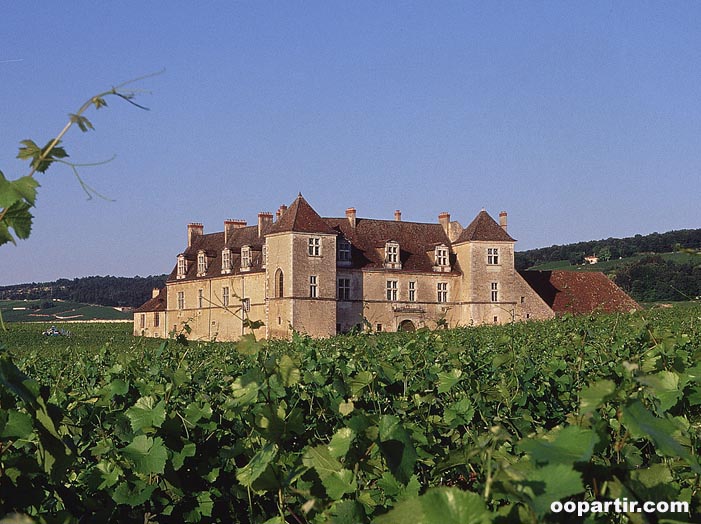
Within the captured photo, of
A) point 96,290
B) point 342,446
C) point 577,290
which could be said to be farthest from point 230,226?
point 96,290

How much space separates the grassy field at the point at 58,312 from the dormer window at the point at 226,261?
55.8 meters

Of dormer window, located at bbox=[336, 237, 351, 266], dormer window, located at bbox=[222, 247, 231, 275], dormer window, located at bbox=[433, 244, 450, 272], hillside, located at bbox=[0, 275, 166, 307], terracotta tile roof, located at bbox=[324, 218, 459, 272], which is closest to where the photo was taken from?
dormer window, located at bbox=[336, 237, 351, 266]

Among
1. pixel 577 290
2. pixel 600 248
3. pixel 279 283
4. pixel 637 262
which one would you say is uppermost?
pixel 600 248

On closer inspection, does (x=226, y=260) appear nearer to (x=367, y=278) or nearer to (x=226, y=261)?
(x=226, y=261)

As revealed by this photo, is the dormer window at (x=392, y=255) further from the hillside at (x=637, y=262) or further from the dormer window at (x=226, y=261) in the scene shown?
the hillside at (x=637, y=262)

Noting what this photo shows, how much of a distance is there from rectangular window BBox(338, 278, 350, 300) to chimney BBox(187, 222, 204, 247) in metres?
15.1

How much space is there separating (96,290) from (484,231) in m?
97.7

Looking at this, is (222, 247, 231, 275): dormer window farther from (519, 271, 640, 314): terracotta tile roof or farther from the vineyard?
the vineyard

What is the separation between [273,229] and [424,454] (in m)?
46.8

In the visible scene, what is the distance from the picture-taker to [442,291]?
5406 cm

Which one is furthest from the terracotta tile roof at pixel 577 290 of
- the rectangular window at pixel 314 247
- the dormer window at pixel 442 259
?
the rectangular window at pixel 314 247

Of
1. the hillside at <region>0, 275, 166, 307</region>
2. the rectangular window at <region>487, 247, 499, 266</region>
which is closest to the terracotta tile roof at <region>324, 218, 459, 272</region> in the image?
the rectangular window at <region>487, 247, 499, 266</region>

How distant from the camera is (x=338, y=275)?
51.2m

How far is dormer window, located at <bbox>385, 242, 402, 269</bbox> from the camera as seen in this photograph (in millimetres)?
53188
